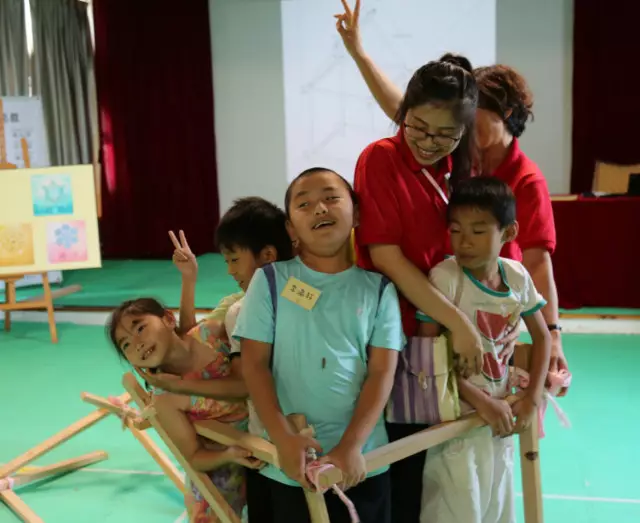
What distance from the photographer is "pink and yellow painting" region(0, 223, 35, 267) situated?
467 cm

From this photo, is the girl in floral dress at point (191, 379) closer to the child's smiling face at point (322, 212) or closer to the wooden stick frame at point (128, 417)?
the wooden stick frame at point (128, 417)

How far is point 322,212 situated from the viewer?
4.53ft

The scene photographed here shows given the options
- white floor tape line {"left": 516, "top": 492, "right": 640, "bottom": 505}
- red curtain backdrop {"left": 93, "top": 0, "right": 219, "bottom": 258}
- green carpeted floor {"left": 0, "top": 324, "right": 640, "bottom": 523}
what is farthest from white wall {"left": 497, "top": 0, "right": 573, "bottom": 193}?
white floor tape line {"left": 516, "top": 492, "right": 640, "bottom": 505}

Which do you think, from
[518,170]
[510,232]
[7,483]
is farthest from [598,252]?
[7,483]

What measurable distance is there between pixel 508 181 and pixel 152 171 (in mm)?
6393

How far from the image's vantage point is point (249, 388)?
1.38 meters

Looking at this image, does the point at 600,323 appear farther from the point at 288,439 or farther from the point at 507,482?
the point at 288,439

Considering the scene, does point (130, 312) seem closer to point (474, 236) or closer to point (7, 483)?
point (474, 236)

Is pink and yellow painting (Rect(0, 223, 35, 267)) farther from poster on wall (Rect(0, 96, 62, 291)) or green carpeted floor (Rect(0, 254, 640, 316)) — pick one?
poster on wall (Rect(0, 96, 62, 291))

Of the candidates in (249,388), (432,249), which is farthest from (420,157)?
(249,388)

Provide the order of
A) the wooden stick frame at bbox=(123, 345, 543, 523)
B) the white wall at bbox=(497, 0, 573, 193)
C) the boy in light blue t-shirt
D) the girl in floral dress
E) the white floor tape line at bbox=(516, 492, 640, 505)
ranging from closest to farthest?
the wooden stick frame at bbox=(123, 345, 543, 523) → the boy in light blue t-shirt → the girl in floral dress → the white floor tape line at bbox=(516, 492, 640, 505) → the white wall at bbox=(497, 0, 573, 193)

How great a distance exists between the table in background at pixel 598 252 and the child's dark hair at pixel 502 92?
3.26 meters

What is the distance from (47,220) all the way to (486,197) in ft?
12.6

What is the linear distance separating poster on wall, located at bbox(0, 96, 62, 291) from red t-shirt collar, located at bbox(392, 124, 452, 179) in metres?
5.23
